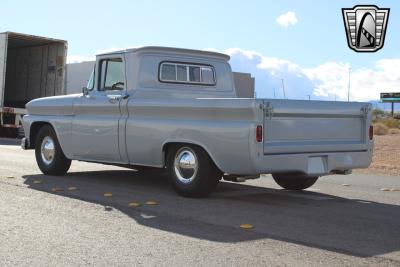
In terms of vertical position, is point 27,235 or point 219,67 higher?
point 219,67

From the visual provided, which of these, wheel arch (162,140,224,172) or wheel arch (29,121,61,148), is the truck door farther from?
wheel arch (29,121,61,148)

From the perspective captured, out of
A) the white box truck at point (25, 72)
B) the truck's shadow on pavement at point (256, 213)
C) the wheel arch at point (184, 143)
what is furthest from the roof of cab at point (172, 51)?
the white box truck at point (25, 72)

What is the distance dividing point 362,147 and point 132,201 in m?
3.06

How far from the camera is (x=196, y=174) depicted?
7.41 meters

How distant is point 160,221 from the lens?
6172mm

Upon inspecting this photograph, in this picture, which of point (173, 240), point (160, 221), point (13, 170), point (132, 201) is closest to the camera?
point (173, 240)

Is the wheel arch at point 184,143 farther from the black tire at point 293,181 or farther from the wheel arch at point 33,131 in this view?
the wheel arch at point 33,131

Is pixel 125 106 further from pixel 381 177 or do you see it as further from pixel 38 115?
pixel 381 177

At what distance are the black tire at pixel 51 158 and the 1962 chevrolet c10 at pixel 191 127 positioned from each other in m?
0.02

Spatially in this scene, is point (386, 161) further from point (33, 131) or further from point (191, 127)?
point (191, 127)

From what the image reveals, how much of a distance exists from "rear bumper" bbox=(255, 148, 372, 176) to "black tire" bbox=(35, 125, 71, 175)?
3.88 metres

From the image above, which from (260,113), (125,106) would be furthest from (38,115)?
(260,113)

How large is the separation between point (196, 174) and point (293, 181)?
6.26 ft

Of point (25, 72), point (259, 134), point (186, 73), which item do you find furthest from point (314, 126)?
point (25, 72)
